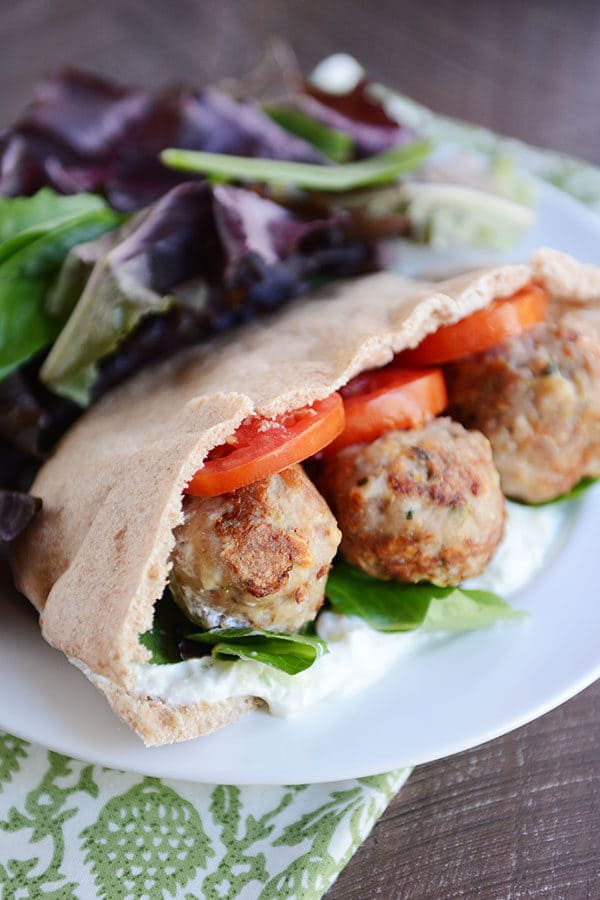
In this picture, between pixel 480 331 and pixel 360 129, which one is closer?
pixel 480 331

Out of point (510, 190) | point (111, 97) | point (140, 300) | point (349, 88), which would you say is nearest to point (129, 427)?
point (140, 300)

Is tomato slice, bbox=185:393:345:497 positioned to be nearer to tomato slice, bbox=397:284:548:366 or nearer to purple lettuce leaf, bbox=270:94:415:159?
tomato slice, bbox=397:284:548:366

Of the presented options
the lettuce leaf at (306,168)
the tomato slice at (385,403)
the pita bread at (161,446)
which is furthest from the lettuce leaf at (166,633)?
the lettuce leaf at (306,168)

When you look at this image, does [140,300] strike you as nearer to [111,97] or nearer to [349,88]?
[111,97]

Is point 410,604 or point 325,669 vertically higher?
point 325,669

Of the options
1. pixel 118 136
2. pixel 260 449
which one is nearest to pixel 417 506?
pixel 260 449

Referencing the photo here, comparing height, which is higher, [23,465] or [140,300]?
[140,300]

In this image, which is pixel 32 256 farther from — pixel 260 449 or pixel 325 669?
pixel 325 669
